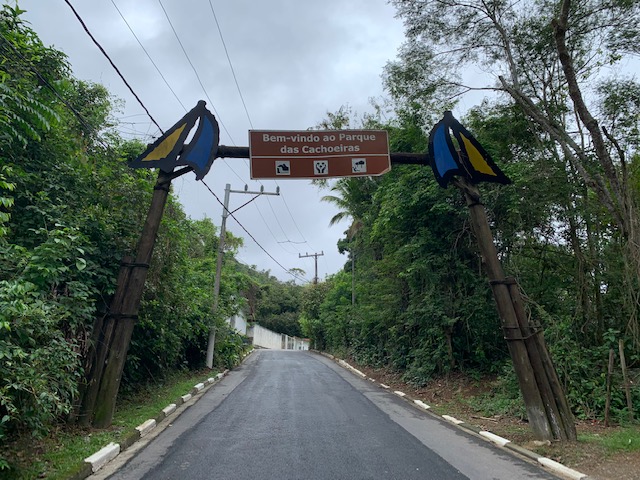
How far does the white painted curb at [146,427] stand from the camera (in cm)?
745

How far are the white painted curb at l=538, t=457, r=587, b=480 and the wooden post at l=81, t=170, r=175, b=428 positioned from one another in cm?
638

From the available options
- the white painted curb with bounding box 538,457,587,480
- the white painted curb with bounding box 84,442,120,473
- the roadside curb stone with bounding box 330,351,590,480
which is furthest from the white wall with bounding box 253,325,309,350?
the white painted curb with bounding box 538,457,587,480

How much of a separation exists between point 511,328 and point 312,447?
382 cm

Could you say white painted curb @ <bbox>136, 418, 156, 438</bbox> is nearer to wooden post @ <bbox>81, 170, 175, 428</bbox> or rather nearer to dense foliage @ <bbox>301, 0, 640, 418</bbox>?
wooden post @ <bbox>81, 170, 175, 428</bbox>

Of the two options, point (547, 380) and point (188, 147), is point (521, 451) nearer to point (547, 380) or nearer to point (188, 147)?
point (547, 380)

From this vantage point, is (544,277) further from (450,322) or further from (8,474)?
(8,474)

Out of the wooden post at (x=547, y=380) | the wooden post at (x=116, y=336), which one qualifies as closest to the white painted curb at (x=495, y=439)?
the wooden post at (x=547, y=380)

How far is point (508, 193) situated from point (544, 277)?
2.60m

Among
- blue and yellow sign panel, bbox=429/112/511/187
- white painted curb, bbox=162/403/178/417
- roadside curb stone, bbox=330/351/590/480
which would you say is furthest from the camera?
white painted curb, bbox=162/403/178/417

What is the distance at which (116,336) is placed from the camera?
745cm

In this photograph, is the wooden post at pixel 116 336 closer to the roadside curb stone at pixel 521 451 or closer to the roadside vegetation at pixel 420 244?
the roadside vegetation at pixel 420 244

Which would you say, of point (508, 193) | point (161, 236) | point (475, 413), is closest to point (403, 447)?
point (475, 413)

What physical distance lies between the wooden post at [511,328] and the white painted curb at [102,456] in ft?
20.4

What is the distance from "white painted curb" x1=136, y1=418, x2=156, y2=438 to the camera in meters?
7.45
